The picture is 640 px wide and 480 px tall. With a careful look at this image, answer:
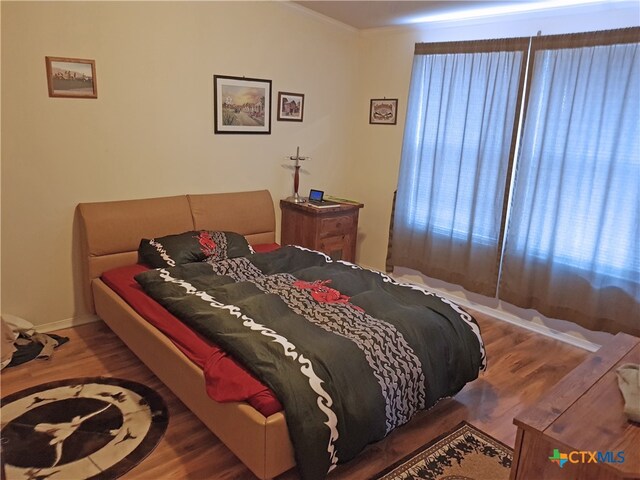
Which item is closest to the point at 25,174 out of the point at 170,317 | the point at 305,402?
the point at 170,317

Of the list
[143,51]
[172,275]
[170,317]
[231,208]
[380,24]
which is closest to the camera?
[170,317]

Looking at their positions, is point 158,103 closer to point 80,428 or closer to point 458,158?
point 80,428

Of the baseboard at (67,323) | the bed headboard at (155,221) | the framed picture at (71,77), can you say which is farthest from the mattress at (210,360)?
the framed picture at (71,77)

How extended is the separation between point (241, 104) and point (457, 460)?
308 cm

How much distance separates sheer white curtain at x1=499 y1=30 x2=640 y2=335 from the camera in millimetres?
3025

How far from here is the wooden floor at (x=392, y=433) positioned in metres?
2.13

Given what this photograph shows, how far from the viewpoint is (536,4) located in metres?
3.34

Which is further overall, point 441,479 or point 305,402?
point 441,479

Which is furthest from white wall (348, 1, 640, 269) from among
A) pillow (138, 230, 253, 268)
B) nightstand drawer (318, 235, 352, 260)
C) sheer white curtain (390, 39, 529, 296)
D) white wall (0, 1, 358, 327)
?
pillow (138, 230, 253, 268)

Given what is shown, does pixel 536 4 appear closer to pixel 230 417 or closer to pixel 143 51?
pixel 143 51

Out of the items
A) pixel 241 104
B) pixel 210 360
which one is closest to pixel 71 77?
pixel 241 104

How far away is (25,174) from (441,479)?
9.82 feet

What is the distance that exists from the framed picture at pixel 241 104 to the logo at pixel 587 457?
128 inches

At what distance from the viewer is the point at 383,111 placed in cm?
457
